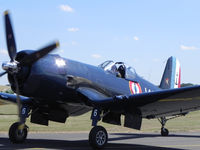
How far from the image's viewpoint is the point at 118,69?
11.9m

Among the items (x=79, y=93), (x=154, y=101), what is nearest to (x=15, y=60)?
(x=79, y=93)

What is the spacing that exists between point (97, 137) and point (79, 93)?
140 centimetres

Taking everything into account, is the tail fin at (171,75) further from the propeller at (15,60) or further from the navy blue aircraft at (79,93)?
the propeller at (15,60)

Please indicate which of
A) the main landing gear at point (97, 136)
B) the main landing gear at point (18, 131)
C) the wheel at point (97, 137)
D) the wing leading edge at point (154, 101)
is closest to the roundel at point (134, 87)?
the wing leading edge at point (154, 101)

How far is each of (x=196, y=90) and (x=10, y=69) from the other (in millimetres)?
4914

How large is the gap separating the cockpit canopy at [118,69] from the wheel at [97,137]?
96.5 inches

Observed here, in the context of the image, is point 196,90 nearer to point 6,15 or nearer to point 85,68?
point 85,68

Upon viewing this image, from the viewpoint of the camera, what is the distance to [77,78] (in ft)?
33.3

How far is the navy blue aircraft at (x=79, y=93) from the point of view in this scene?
365 inches

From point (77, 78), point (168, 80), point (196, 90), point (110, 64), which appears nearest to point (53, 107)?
point (77, 78)

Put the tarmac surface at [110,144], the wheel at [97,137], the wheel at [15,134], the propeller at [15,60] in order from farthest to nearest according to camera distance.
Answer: the wheel at [15,134] < the tarmac surface at [110,144] < the wheel at [97,137] < the propeller at [15,60]

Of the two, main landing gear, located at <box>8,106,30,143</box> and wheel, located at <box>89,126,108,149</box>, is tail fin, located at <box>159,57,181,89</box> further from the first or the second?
main landing gear, located at <box>8,106,30,143</box>

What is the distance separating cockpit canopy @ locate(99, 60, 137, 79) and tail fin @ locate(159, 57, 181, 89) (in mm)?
5482

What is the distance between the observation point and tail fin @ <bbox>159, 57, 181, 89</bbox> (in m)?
17.4
